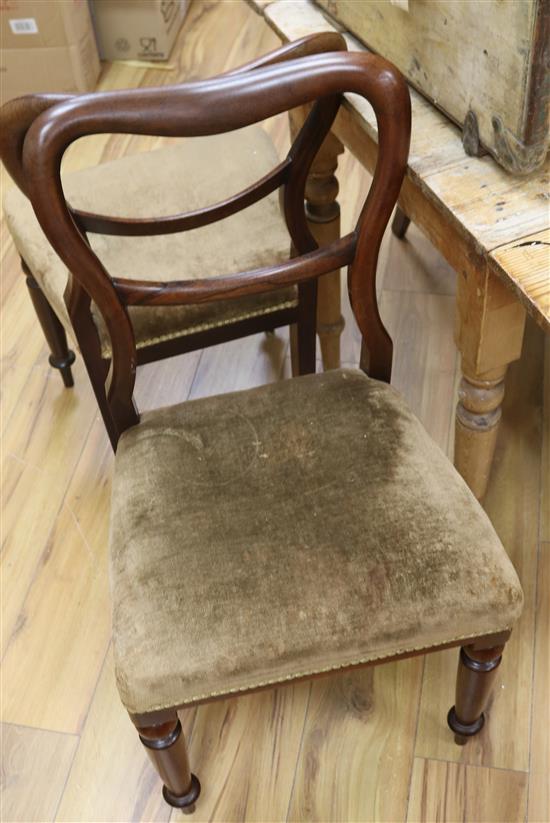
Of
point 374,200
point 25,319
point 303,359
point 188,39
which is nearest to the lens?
point 374,200

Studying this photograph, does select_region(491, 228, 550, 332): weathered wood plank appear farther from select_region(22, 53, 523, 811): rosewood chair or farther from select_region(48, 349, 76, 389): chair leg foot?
select_region(48, 349, 76, 389): chair leg foot

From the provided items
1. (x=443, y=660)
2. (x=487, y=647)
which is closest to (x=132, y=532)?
(x=487, y=647)

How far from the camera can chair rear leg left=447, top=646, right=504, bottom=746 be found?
1.06 m

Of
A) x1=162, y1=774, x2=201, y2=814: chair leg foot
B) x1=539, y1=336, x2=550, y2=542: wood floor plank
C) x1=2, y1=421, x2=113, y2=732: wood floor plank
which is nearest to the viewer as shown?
x1=162, y1=774, x2=201, y2=814: chair leg foot

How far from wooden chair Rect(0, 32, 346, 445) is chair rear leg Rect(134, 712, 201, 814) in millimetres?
422

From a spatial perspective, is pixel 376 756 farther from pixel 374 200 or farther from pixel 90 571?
pixel 374 200

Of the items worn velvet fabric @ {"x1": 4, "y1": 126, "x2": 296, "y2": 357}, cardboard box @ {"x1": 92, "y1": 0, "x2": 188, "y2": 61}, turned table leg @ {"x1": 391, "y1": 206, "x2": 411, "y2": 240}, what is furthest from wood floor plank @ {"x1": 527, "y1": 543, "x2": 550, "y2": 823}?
cardboard box @ {"x1": 92, "y1": 0, "x2": 188, "y2": 61}

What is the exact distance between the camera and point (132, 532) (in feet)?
3.29

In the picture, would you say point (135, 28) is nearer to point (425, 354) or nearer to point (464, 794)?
point (425, 354)

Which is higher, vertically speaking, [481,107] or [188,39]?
[481,107]

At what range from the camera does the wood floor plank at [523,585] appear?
1.25 metres

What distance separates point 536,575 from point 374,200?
733 mm

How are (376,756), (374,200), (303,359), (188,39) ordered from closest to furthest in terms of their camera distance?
(374,200), (376,756), (303,359), (188,39)

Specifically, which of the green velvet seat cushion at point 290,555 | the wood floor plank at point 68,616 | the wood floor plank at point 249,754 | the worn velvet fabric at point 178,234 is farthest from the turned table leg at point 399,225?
the wood floor plank at point 249,754
